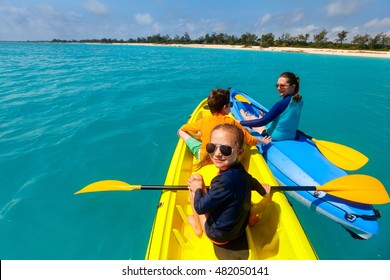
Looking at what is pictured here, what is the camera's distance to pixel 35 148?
6.07 m

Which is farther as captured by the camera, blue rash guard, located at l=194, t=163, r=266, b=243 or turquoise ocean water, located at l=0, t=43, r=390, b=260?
turquoise ocean water, located at l=0, t=43, r=390, b=260

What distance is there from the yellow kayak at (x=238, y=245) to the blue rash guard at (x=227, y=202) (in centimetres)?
38

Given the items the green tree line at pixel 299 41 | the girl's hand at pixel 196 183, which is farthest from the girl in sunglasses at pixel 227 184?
the green tree line at pixel 299 41

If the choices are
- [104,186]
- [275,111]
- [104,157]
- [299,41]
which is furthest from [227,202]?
[299,41]

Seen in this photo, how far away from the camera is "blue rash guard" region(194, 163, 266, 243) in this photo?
1829 mm

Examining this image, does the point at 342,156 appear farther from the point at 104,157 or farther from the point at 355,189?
the point at 104,157

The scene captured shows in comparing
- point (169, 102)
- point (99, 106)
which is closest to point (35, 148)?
point (99, 106)

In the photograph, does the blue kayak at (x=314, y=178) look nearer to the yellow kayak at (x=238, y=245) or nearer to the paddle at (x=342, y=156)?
the paddle at (x=342, y=156)

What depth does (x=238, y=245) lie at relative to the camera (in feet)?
7.74

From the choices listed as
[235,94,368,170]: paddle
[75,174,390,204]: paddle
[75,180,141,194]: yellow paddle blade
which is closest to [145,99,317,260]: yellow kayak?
[75,174,390,204]: paddle

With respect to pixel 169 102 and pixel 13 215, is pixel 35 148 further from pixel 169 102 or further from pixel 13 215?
pixel 169 102

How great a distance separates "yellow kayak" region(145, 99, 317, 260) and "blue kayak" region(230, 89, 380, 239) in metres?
0.86

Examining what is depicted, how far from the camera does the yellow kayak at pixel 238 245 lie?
2.32m

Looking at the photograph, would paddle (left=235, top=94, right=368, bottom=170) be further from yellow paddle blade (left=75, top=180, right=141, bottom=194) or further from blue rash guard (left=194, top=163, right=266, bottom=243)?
yellow paddle blade (left=75, top=180, right=141, bottom=194)
